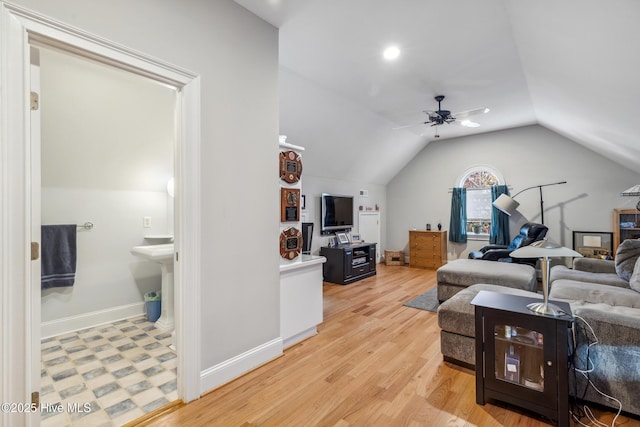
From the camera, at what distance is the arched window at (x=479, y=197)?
6211 millimetres

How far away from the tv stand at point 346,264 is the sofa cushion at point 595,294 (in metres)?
2.86

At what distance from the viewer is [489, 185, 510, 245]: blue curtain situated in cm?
580

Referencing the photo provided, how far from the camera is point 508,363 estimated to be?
1801mm

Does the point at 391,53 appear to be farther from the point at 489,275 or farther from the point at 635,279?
the point at 635,279

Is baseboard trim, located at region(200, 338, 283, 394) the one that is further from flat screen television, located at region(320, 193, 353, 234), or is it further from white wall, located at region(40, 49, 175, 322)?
flat screen television, located at region(320, 193, 353, 234)

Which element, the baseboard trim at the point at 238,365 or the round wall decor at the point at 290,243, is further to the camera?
the round wall decor at the point at 290,243

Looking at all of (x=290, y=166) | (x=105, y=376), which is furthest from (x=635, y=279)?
(x=105, y=376)

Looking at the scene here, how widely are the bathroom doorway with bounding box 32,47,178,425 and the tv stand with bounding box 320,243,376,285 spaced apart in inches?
103

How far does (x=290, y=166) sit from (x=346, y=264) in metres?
2.75

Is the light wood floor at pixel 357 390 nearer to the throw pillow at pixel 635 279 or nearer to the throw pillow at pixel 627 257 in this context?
the throw pillow at pixel 635 279

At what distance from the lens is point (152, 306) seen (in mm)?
3189

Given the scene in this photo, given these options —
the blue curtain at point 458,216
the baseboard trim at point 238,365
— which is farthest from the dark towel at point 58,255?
the blue curtain at point 458,216

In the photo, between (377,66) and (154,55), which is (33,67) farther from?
(377,66)

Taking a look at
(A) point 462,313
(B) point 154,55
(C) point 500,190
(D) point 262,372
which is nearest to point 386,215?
(C) point 500,190
